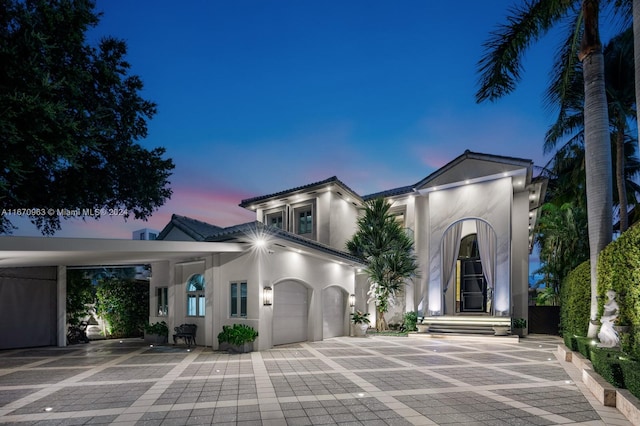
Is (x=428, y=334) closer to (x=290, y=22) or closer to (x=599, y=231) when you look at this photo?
(x=599, y=231)

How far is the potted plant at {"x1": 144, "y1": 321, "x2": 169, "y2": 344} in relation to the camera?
13656mm

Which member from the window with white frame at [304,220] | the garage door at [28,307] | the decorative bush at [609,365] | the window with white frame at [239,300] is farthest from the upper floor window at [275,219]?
the decorative bush at [609,365]

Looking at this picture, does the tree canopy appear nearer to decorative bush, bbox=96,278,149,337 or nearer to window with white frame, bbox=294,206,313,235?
decorative bush, bbox=96,278,149,337

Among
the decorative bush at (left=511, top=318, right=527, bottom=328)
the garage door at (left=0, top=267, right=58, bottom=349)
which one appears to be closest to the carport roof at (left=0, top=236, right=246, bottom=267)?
the garage door at (left=0, top=267, right=58, bottom=349)

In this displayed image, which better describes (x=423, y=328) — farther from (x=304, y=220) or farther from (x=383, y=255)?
(x=304, y=220)

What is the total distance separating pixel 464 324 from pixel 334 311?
5.44 metres

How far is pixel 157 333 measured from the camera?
44.8ft

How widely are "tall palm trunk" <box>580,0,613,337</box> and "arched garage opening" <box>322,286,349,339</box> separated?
8714 mm

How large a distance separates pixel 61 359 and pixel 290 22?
14502mm

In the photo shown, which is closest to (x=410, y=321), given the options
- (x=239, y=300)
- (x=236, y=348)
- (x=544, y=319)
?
(x=544, y=319)

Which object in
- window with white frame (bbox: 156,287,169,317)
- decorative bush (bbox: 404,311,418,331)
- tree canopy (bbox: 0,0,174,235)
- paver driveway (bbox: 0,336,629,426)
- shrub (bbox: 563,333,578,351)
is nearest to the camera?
paver driveway (bbox: 0,336,629,426)

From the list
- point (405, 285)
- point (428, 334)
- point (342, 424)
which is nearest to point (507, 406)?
point (342, 424)

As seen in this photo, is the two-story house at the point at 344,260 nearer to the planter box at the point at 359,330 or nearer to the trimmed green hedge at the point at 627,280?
the planter box at the point at 359,330

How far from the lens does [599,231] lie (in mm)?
8727
